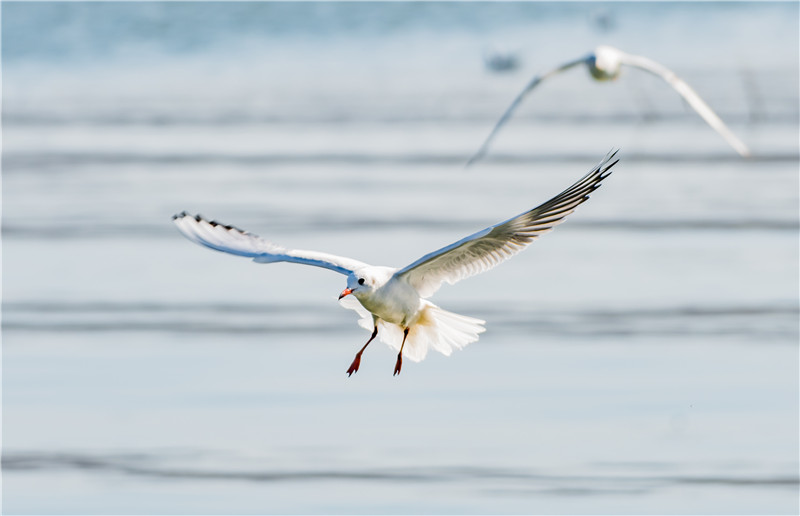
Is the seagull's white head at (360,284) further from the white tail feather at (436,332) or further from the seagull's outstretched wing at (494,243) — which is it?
the white tail feather at (436,332)

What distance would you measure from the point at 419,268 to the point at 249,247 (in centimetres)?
115

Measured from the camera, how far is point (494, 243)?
7.70 meters

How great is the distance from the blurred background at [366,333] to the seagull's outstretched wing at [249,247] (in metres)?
1.16

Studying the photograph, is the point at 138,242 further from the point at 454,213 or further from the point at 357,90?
the point at 357,90

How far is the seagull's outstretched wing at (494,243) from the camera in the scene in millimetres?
7215

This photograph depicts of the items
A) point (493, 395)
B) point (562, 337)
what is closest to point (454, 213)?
point (562, 337)

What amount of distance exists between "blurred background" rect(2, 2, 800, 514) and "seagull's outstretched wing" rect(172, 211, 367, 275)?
116 centimetres

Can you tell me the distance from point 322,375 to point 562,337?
1.89 metres

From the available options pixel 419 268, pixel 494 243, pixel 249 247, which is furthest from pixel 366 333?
pixel 494 243

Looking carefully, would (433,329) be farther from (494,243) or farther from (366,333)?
(366,333)

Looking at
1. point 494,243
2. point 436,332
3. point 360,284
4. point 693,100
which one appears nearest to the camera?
point 360,284

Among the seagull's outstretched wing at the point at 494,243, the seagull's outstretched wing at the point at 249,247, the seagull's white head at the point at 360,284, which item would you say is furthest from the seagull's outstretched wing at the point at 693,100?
the seagull's white head at the point at 360,284

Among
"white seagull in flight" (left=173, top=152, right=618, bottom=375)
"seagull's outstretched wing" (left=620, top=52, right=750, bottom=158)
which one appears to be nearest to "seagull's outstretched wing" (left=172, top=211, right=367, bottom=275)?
"white seagull in flight" (left=173, top=152, right=618, bottom=375)

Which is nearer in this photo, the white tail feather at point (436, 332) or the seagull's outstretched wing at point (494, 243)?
the seagull's outstretched wing at point (494, 243)
